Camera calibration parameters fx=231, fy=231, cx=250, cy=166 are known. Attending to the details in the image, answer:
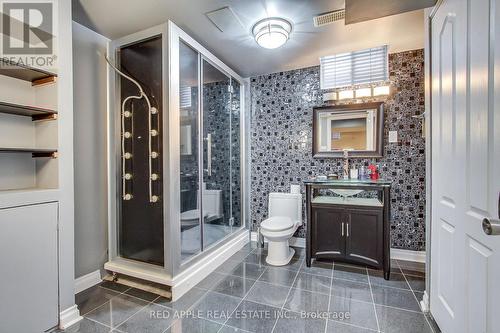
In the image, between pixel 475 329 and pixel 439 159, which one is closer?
pixel 475 329

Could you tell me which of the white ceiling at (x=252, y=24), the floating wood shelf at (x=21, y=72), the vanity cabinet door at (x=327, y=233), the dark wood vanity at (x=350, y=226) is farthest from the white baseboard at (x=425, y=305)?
the floating wood shelf at (x=21, y=72)

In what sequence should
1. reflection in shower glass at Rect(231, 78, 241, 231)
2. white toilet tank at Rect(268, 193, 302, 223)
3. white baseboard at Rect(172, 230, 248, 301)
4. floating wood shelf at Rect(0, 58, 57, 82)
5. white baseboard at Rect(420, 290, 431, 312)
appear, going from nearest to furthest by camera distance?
floating wood shelf at Rect(0, 58, 57, 82) < white baseboard at Rect(420, 290, 431, 312) < white baseboard at Rect(172, 230, 248, 301) < white toilet tank at Rect(268, 193, 302, 223) < reflection in shower glass at Rect(231, 78, 241, 231)

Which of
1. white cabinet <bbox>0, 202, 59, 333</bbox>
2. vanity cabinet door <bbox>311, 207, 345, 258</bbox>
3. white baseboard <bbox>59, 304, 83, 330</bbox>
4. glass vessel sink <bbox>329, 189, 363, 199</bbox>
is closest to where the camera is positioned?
→ white cabinet <bbox>0, 202, 59, 333</bbox>

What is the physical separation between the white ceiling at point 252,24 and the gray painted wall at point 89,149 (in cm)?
22

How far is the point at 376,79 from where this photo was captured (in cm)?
261

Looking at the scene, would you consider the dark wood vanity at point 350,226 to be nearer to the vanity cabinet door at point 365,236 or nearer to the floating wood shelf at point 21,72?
the vanity cabinet door at point 365,236

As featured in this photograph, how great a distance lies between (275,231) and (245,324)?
1.02m

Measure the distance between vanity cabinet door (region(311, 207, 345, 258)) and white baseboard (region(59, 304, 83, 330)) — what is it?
212 cm

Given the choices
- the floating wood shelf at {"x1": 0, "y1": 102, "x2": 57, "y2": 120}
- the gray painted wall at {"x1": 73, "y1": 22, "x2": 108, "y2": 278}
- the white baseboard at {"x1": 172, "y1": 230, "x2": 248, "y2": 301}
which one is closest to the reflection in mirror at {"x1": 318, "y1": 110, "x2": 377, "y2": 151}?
the white baseboard at {"x1": 172, "y1": 230, "x2": 248, "y2": 301}

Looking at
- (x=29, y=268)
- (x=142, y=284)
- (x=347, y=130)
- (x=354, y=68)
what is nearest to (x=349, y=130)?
(x=347, y=130)

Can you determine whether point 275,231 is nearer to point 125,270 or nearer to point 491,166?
point 125,270

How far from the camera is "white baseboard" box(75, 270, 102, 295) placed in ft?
6.68

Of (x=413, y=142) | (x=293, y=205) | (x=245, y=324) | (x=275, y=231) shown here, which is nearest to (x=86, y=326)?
→ (x=245, y=324)

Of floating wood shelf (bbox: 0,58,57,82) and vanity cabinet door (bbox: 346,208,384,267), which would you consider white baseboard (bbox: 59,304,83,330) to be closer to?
floating wood shelf (bbox: 0,58,57,82)
